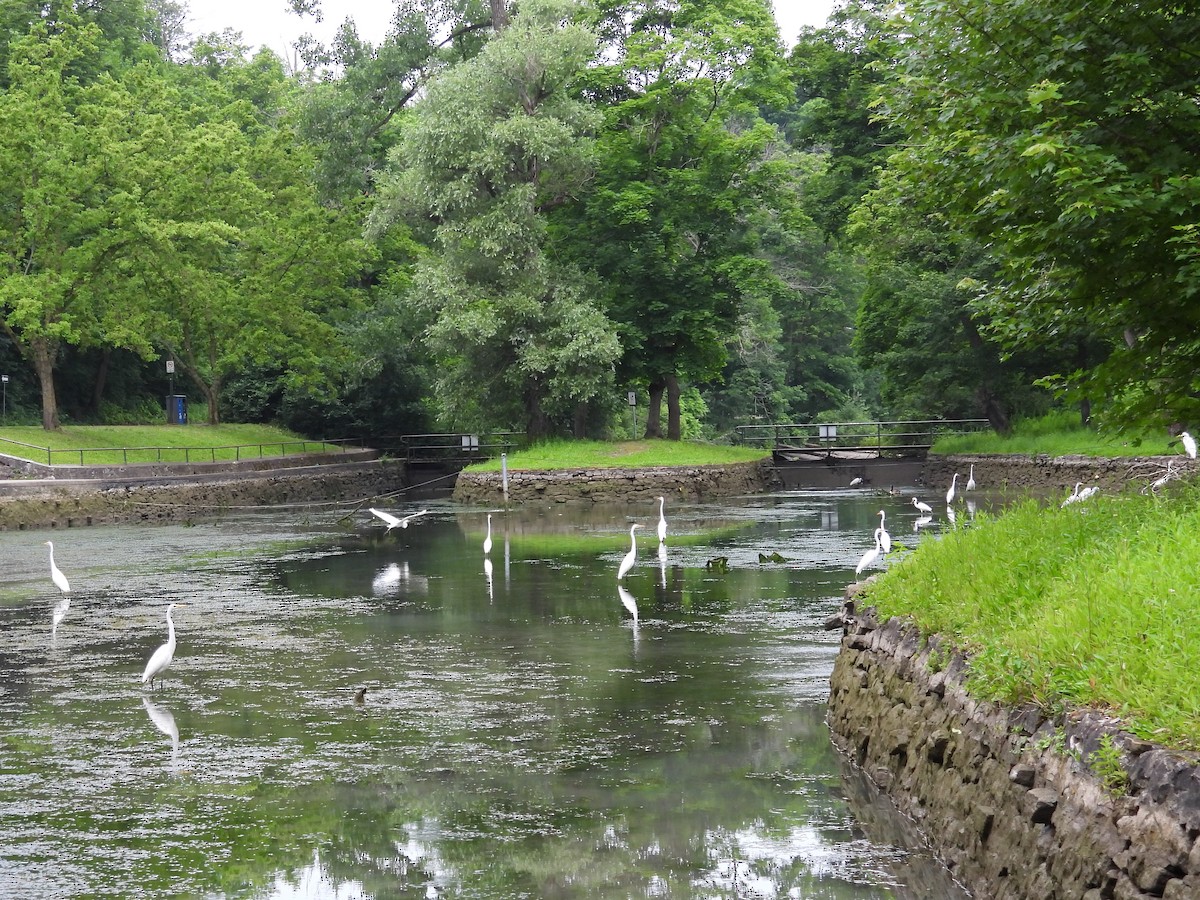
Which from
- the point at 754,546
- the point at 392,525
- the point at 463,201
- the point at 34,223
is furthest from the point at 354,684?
the point at 34,223

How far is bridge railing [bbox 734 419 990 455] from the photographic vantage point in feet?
185

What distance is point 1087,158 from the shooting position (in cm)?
1145

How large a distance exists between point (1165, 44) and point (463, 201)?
126ft

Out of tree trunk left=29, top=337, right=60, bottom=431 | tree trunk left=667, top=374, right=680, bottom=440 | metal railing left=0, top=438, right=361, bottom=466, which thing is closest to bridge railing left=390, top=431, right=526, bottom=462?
metal railing left=0, top=438, right=361, bottom=466

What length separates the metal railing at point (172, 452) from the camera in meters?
44.7

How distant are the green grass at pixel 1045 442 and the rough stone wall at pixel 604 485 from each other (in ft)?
31.5

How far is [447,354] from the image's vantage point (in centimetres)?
5306

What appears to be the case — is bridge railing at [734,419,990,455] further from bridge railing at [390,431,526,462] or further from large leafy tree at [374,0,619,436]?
large leafy tree at [374,0,619,436]

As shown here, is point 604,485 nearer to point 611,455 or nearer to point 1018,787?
point 611,455

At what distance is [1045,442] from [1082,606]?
38227 mm

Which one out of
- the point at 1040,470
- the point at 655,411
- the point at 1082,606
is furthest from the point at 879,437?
the point at 1082,606

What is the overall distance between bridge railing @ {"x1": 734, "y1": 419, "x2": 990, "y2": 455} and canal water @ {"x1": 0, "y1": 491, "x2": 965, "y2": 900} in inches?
1261

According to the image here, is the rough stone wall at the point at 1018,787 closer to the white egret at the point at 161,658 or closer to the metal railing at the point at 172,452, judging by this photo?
the white egret at the point at 161,658

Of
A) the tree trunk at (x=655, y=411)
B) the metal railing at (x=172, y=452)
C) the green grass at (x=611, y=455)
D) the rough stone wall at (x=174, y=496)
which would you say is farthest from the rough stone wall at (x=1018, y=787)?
the tree trunk at (x=655, y=411)
